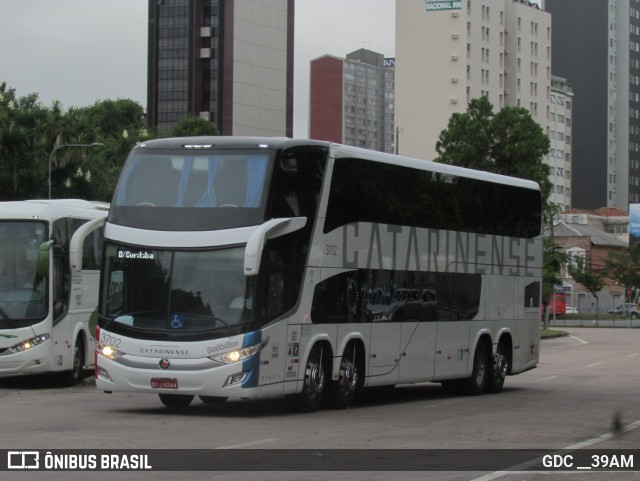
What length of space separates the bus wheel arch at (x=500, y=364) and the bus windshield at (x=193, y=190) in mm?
9257

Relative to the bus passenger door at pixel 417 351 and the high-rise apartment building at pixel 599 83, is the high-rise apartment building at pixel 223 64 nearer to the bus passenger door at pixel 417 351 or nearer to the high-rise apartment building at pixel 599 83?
the high-rise apartment building at pixel 599 83

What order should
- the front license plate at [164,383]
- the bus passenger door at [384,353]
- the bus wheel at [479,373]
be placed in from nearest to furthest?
1. the front license plate at [164,383]
2. the bus passenger door at [384,353]
3. the bus wheel at [479,373]

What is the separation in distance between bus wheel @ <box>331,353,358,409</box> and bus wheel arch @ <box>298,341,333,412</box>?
0.21 metres

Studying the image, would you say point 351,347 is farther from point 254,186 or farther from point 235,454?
point 235,454

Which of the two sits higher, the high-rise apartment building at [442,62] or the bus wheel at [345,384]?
the high-rise apartment building at [442,62]

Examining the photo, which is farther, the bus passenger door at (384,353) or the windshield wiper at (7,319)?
the windshield wiper at (7,319)

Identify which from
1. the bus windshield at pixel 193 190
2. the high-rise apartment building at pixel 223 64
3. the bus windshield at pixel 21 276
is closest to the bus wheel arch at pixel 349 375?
the bus windshield at pixel 193 190

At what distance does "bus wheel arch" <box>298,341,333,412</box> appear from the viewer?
19.7 meters

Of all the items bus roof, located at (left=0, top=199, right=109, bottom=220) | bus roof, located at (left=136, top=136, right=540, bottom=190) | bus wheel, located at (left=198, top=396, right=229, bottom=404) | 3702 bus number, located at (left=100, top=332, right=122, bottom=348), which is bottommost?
bus wheel, located at (left=198, top=396, right=229, bottom=404)

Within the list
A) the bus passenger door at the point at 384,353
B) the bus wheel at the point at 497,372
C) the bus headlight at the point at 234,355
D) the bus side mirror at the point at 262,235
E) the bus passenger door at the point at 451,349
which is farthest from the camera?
the bus wheel at the point at 497,372

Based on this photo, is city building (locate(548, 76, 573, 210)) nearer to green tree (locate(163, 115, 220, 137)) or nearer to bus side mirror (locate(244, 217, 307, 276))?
green tree (locate(163, 115, 220, 137))

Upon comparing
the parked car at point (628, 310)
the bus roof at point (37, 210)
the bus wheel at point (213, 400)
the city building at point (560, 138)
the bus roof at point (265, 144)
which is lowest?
the parked car at point (628, 310)

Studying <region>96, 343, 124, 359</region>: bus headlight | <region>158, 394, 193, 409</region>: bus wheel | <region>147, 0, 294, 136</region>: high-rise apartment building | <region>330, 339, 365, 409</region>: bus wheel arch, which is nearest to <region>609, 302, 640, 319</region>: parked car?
<region>147, 0, 294, 136</region>: high-rise apartment building

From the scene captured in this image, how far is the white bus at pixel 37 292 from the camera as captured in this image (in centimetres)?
2473
